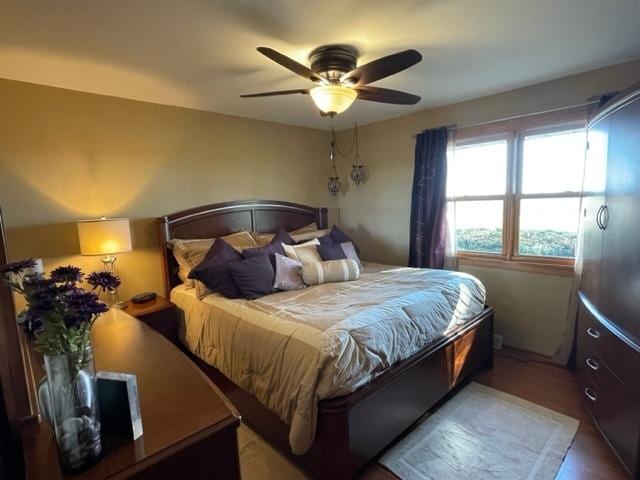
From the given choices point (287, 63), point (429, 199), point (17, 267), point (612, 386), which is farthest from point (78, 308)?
point (429, 199)

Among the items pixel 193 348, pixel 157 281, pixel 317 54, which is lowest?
pixel 193 348

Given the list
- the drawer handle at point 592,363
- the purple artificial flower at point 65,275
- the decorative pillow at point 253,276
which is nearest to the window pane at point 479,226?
the drawer handle at point 592,363

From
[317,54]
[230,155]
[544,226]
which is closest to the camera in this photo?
[317,54]

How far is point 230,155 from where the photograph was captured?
11.3ft

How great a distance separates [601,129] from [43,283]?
2958 mm

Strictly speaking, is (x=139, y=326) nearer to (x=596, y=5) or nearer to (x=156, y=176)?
(x=156, y=176)

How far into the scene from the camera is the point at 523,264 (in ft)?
9.86

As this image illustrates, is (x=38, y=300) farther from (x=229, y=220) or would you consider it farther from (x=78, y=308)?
(x=229, y=220)

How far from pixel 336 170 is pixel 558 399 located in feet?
10.9

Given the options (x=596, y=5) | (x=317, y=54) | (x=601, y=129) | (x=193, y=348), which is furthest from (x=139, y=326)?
(x=601, y=129)

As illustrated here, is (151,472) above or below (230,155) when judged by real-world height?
below

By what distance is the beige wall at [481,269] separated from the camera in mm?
2680

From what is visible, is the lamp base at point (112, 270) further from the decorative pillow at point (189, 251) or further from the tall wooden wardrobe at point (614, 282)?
the tall wooden wardrobe at point (614, 282)

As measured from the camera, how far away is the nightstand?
99.4 inches
